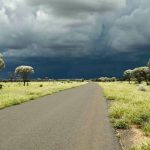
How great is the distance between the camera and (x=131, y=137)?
15766mm

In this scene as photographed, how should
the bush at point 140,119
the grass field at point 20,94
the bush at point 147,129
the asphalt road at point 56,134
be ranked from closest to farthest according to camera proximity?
1. the asphalt road at point 56,134
2. the bush at point 147,129
3. the bush at point 140,119
4. the grass field at point 20,94

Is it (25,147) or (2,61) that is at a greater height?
(2,61)

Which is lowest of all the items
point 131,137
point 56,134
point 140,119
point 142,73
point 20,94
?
point 131,137

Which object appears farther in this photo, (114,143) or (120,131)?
(120,131)

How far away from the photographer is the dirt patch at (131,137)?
46.5 ft

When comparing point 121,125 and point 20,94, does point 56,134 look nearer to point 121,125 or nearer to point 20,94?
point 121,125

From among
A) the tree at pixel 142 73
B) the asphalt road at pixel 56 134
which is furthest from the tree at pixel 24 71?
the asphalt road at pixel 56 134

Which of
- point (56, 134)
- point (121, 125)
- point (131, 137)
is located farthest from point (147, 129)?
point (56, 134)

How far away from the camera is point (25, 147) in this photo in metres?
12.6

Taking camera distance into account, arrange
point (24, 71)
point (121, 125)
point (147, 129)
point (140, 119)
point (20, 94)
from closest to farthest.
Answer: point (147, 129)
point (121, 125)
point (140, 119)
point (20, 94)
point (24, 71)

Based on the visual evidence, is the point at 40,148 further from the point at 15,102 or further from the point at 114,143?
the point at 15,102

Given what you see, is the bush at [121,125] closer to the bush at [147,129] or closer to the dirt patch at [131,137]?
the dirt patch at [131,137]

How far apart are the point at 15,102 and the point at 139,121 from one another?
18098mm

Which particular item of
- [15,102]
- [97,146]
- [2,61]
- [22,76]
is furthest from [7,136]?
[22,76]
